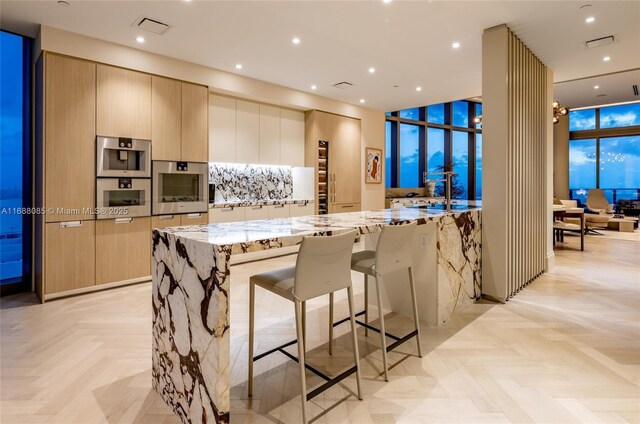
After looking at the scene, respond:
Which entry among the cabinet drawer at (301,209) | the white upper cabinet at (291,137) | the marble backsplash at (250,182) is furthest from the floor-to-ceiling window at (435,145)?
the marble backsplash at (250,182)

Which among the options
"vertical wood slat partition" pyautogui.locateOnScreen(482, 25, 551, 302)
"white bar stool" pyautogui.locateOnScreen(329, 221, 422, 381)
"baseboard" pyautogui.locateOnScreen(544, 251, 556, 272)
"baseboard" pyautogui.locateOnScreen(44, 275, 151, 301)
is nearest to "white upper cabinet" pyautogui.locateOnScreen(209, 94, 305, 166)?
"baseboard" pyautogui.locateOnScreen(44, 275, 151, 301)

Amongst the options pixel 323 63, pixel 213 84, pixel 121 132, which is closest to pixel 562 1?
pixel 323 63

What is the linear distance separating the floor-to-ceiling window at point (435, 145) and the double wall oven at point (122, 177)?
5.71 metres

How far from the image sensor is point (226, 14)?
3.36 metres

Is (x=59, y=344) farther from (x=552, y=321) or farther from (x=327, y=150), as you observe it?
(x=327, y=150)

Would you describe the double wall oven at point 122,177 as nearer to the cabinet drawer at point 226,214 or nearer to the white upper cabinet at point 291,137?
the cabinet drawer at point 226,214

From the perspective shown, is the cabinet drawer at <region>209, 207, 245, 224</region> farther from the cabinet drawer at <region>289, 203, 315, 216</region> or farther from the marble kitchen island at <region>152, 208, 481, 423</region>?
the marble kitchen island at <region>152, 208, 481, 423</region>

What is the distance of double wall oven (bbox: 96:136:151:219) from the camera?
387 cm

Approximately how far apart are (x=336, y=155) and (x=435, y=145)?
168 inches

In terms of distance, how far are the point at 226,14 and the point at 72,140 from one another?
2027 mm

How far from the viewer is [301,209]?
603cm

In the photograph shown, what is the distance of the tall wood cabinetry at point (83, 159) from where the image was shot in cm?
357

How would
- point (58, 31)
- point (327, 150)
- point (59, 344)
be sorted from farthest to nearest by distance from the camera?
1. point (327, 150)
2. point (58, 31)
3. point (59, 344)

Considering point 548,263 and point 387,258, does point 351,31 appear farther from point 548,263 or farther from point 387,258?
point 548,263
